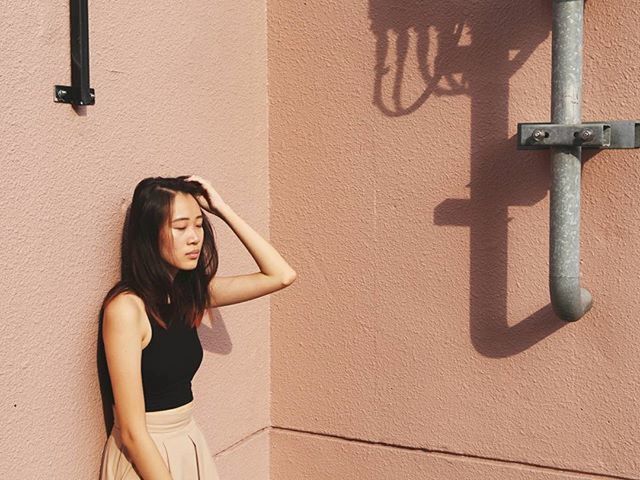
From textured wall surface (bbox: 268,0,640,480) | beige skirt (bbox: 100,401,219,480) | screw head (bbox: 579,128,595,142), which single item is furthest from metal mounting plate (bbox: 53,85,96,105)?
screw head (bbox: 579,128,595,142)

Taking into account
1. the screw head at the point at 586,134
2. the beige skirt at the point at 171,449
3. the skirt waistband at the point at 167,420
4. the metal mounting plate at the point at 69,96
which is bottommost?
the beige skirt at the point at 171,449

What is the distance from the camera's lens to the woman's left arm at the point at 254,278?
3.17 m

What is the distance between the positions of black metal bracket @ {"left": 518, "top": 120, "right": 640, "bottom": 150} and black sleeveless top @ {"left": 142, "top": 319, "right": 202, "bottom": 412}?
127cm

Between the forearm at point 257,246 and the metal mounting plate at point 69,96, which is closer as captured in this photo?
the metal mounting plate at point 69,96

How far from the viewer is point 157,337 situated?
2854 millimetres

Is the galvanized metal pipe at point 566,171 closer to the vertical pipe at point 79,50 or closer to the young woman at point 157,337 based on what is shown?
the young woman at point 157,337

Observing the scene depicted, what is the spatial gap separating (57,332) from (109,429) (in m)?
0.41

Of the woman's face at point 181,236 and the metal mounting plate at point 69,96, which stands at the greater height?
the metal mounting plate at point 69,96

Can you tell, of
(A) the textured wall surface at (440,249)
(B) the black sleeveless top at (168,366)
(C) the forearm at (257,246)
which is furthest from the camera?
(A) the textured wall surface at (440,249)

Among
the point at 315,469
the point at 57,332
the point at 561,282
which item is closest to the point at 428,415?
the point at 315,469

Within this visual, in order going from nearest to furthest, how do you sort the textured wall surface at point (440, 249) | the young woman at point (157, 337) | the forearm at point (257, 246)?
the young woman at point (157, 337) < the forearm at point (257, 246) < the textured wall surface at point (440, 249)

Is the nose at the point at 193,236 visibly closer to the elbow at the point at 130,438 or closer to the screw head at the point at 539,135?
the elbow at the point at 130,438

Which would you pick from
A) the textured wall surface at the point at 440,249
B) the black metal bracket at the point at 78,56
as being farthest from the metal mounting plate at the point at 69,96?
the textured wall surface at the point at 440,249

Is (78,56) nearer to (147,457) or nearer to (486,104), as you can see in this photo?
(147,457)
